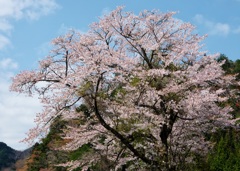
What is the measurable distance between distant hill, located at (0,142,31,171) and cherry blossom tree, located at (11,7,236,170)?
328ft

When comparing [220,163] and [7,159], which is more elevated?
[7,159]

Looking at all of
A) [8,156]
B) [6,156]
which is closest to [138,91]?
[6,156]

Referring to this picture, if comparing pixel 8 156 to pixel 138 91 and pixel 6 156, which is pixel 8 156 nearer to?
pixel 6 156

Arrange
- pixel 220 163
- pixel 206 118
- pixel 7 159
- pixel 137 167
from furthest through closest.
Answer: pixel 7 159
pixel 220 163
pixel 137 167
pixel 206 118

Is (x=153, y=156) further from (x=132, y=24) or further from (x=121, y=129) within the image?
(x=132, y=24)

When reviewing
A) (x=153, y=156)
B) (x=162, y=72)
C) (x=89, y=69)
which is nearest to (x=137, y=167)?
(x=153, y=156)

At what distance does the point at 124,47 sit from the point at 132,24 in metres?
1.14

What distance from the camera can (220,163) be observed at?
21.1 meters

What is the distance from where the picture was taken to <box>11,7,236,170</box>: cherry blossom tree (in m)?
11.6

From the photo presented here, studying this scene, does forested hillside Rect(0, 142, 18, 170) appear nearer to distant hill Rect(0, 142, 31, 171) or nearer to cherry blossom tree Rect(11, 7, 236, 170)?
distant hill Rect(0, 142, 31, 171)

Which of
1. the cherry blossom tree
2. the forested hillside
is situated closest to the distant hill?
the forested hillside

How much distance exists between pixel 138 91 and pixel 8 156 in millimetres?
122027

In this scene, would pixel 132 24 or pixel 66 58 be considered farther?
pixel 132 24

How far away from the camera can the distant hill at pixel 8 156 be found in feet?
377
